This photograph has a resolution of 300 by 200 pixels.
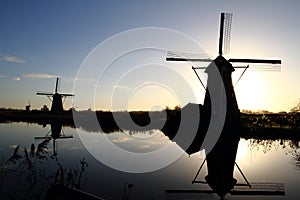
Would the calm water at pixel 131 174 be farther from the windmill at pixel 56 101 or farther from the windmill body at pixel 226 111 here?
the windmill at pixel 56 101

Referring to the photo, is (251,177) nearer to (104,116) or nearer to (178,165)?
(178,165)

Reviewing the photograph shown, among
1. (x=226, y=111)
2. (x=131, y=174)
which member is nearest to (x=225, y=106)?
(x=226, y=111)

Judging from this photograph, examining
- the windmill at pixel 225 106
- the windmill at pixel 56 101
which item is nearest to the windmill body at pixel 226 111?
the windmill at pixel 225 106

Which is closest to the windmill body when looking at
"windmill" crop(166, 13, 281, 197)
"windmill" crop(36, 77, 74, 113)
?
"windmill" crop(166, 13, 281, 197)

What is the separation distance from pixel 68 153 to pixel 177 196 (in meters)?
7.93

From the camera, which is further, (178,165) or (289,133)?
(289,133)

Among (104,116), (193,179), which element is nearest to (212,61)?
(193,179)

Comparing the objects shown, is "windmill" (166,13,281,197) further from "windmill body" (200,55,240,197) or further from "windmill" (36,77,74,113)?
"windmill" (36,77,74,113)

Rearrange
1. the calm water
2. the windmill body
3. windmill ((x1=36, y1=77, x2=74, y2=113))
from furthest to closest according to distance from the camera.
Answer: windmill ((x1=36, y1=77, x2=74, y2=113)) → the windmill body → the calm water

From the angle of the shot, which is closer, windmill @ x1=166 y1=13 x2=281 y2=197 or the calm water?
the calm water

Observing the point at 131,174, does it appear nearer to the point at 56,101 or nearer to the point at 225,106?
the point at 225,106

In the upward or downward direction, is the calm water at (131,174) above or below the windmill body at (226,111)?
below

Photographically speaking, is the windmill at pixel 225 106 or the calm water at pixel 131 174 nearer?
the calm water at pixel 131 174

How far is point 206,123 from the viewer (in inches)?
953
